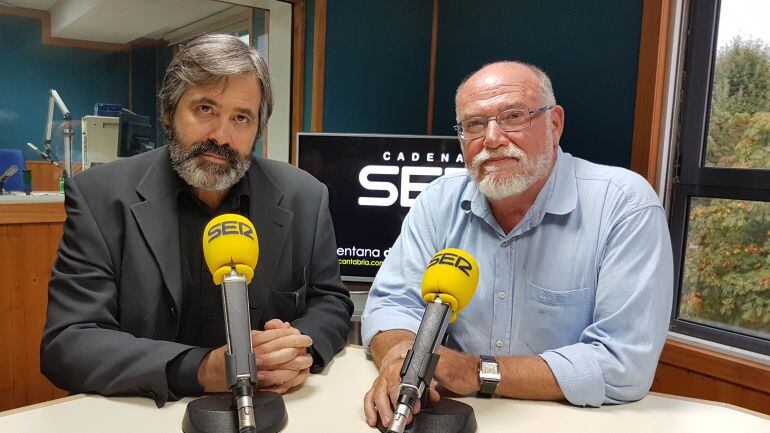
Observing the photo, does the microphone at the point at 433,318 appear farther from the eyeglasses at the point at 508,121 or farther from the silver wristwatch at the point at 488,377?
the eyeglasses at the point at 508,121

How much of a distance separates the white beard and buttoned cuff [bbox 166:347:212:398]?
78 centimetres

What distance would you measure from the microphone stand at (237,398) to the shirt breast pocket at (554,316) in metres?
0.66

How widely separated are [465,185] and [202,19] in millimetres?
3017

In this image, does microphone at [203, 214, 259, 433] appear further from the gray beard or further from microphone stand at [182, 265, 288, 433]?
the gray beard

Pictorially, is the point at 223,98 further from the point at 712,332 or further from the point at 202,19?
the point at 202,19

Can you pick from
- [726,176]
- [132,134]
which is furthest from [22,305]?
[726,176]

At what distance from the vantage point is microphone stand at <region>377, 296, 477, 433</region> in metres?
0.79

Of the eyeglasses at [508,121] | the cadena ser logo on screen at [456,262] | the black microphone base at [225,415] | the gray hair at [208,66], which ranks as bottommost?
the black microphone base at [225,415]

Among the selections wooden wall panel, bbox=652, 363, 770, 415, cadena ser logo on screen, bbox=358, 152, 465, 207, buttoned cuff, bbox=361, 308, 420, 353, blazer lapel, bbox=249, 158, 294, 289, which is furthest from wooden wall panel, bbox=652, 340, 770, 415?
blazer lapel, bbox=249, 158, 294, 289

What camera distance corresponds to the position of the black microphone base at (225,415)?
905mm

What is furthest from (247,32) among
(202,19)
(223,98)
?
(223,98)

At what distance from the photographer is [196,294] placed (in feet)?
4.46

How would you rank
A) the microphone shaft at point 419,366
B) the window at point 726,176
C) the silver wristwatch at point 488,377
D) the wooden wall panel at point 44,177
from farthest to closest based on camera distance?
the wooden wall panel at point 44,177, the window at point 726,176, the silver wristwatch at point 488,377, the microphone shaft at point 419,366

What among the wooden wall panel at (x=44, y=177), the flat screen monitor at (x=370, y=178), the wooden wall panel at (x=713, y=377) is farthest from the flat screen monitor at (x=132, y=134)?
the wooden wall panel at (x=713, y=377)
